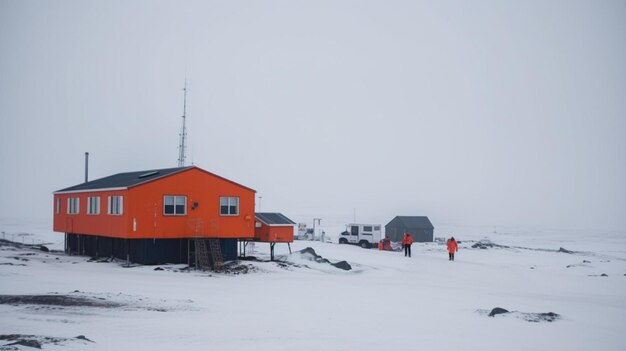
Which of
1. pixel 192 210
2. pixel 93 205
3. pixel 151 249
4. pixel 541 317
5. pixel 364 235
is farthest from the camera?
pixel 364 235

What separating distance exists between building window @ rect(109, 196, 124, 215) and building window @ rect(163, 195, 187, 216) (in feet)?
7.62

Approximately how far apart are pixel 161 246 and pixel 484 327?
20169 mm

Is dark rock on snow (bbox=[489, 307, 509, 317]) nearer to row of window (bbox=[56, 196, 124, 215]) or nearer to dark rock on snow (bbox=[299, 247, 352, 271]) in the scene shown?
dark rock on snow (bbox=[299, 247, 352, 271])

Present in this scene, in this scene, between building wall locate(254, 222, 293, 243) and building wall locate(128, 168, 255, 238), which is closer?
building wall locate(128, 168, 255, 238)

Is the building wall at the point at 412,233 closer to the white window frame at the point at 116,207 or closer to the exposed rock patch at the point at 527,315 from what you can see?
the white window frame at the point at 116,207

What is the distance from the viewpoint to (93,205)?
35.5m

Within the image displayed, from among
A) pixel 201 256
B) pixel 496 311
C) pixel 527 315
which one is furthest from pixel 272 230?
pixel 527 315

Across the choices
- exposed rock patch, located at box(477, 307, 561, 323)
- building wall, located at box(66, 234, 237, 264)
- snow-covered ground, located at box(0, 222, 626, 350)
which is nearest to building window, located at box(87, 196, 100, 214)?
building wall, located at box(66, 234, 237, 264)

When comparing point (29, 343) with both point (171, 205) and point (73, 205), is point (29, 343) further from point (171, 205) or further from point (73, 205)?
point (73, 205)

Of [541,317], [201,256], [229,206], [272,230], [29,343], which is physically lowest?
[541,317]

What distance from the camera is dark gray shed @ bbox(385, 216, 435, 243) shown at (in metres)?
67.5

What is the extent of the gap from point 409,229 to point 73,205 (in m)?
40.4

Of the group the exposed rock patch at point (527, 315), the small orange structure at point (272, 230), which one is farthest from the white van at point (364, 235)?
the exposed rock patch at point (527, 315)

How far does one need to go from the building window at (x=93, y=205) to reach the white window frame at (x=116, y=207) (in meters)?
2.26
